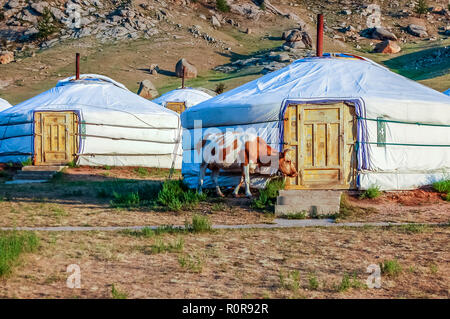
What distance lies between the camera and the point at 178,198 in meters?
8.94

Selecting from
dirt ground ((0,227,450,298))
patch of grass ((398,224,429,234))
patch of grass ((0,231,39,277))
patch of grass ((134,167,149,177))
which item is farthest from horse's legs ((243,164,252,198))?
patch of grass ((134,167,149,177))

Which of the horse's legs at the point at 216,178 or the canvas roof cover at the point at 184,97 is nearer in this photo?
the horse's legs at the point at 216,178

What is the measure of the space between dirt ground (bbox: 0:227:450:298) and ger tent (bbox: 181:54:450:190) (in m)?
2.38

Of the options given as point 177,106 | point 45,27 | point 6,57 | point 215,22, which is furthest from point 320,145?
point 215,22

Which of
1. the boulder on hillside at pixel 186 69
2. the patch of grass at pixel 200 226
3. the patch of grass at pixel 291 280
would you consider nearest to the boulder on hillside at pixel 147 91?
the boulder on hillside at pixel 186 69

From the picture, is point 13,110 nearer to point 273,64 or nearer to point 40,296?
point 40,296

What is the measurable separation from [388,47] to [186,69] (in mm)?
16094

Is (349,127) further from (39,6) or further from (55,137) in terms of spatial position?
(39,6)

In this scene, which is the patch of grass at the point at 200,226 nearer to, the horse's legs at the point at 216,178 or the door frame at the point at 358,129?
the horse's legs at the point at 216,178

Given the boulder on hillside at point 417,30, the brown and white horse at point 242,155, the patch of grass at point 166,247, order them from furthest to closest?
1. the boulder on hillside at point 417,30
2. the brown and white horse at point 242,155
3. the patch of grass at point 166,247

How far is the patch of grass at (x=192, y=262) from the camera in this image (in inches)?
189

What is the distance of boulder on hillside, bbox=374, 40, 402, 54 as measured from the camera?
1745 inches

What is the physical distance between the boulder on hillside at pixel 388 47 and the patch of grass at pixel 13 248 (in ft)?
137

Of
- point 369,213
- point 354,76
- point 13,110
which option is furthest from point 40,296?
point 13,110
